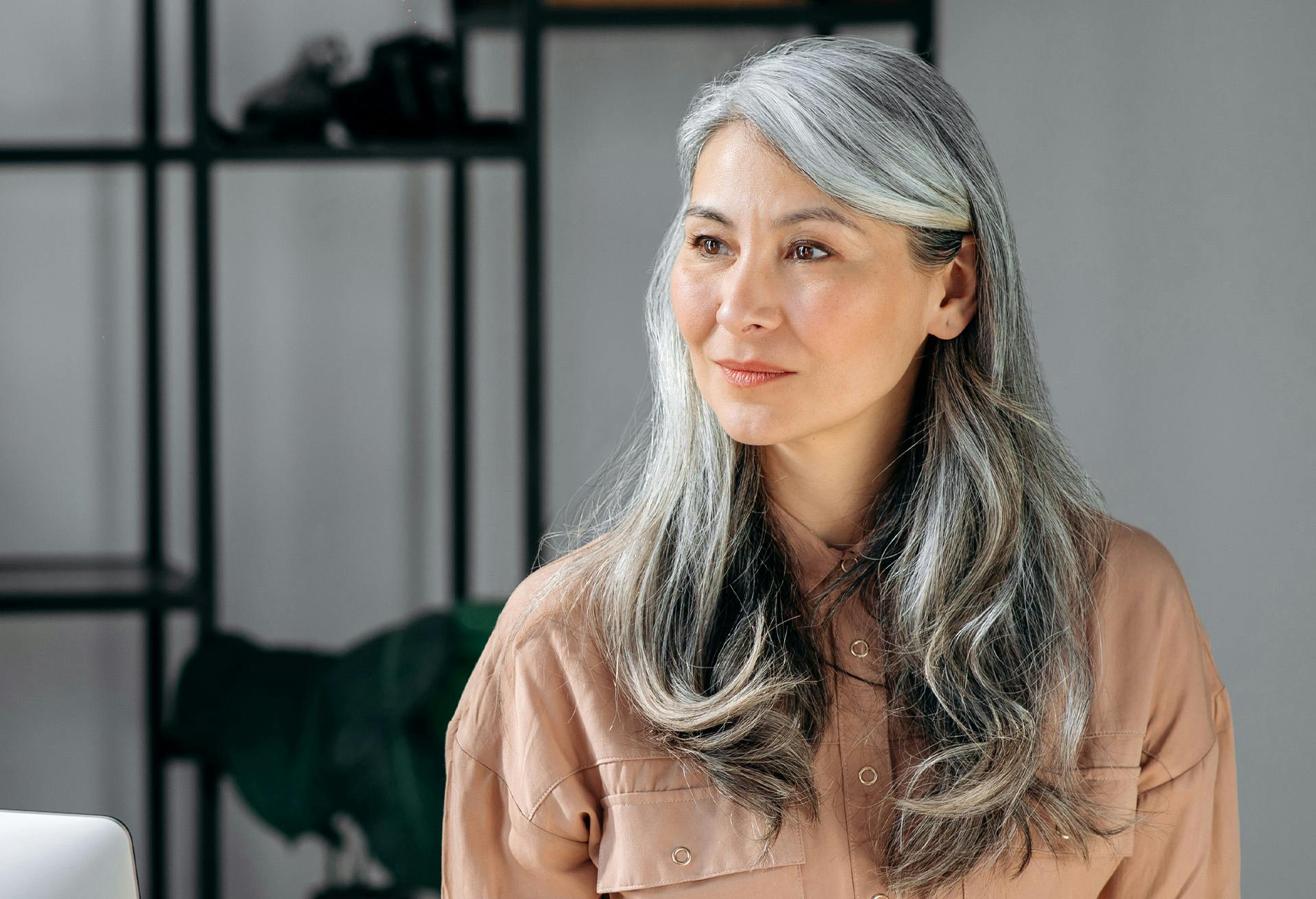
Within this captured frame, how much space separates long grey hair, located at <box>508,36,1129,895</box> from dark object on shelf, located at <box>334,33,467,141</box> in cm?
100

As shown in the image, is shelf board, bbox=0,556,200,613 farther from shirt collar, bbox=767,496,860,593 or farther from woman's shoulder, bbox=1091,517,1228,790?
woman's shoulder, bbox=1091,517,1228,790

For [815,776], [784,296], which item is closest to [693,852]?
[815,776]

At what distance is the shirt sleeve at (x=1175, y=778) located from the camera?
1156 millimetres

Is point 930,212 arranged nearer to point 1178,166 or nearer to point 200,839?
point 1178,166

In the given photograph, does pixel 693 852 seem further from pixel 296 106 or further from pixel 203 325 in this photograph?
pixel 296 106

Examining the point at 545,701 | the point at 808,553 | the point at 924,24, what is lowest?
the point at 545,701

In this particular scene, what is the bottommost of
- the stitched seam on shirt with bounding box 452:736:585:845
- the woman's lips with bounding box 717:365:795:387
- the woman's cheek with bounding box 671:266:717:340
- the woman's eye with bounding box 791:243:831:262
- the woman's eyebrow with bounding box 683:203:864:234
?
the stitched seam on shirt with bounding box 452:736:585:845

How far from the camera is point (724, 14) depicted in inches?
81.3

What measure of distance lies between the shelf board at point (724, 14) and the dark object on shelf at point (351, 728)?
0.95m

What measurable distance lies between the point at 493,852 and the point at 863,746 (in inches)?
13.5

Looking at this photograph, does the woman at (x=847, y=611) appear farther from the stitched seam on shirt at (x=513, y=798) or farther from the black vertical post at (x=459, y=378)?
the black vertical post at (x=459, y=378)

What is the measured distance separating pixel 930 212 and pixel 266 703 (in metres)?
1.48

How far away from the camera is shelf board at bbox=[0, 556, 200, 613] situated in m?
2.09

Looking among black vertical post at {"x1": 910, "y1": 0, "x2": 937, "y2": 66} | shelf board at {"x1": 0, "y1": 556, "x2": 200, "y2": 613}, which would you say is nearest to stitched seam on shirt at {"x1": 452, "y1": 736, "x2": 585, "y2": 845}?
→ shelf board at {"x1": 0, "y1": 556, "x2": 200, "y2": 613}
